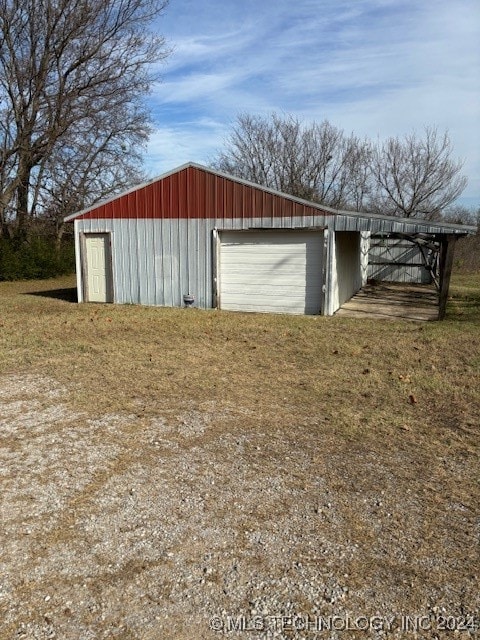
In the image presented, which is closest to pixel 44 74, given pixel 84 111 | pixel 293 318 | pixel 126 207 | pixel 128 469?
pixel 84 111

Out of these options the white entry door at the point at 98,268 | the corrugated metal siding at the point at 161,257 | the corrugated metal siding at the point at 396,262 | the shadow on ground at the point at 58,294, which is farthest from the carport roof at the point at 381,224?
the corrugated metal siding at the point at 396,262

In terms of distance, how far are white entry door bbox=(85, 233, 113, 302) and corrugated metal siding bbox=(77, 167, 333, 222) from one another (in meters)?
0.75

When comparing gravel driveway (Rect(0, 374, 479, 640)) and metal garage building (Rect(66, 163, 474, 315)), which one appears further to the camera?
metal garage building (Rect(66, 163, 474, 315))

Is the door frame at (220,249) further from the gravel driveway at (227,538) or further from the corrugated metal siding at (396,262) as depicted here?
the corrugated metal siding at (396,262)

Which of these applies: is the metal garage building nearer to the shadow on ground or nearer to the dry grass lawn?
the shadow on ground

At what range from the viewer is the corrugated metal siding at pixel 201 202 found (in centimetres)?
1173

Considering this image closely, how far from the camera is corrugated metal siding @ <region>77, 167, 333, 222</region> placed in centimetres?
1173

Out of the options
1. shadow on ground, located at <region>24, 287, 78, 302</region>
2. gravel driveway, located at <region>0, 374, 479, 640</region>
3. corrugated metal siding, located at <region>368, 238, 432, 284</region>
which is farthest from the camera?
corrugated metal siding, located at <region>368, 238, 432, 284</region>

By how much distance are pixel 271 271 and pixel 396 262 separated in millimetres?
10441

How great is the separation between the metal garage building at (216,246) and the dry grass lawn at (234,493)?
16.4 ft

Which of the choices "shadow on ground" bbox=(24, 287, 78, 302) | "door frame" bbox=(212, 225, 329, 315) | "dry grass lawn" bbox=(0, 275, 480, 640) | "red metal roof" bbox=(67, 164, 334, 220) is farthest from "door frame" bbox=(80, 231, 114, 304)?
"dry grass lawn" bbox=(0, 275, 480, 640)

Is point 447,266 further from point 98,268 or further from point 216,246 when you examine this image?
point 98,268

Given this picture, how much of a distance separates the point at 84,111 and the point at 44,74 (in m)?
2.15

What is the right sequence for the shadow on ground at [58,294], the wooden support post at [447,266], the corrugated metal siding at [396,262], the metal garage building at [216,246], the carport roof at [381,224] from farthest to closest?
the corrugated metal siding at [396,262]
the shadow on ground at [58,294]
the metal garage building at [216,246]
the wooden support post at [447,266]
the carport roof at [381,224]
